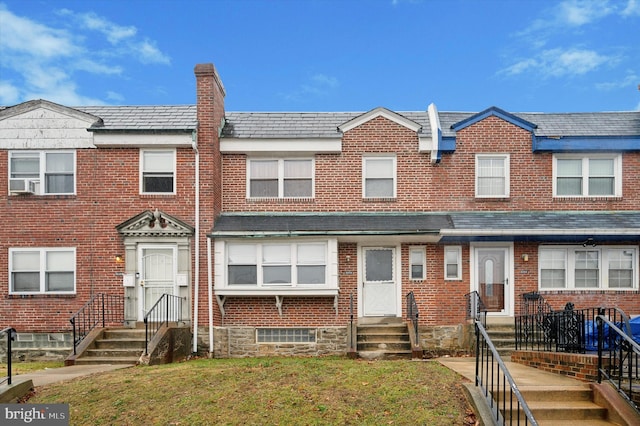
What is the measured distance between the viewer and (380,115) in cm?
1602

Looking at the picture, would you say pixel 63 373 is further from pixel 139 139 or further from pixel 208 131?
pixel 208 131

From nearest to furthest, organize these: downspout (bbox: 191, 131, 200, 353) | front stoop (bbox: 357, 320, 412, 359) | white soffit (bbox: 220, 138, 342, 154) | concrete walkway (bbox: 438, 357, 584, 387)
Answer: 1. concrete walkway (bbox: 438, 357, 584, 387)
2. front stoop (bbox: 357, 320, 412, 359)
3. downspout (bbox: 191, 131, 200, 353)
4. white soffit (bbox: 220, 138, 342, 154)

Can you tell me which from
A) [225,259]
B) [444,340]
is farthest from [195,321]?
[444,340]

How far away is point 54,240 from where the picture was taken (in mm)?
15297

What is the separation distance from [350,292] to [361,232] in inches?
73.7

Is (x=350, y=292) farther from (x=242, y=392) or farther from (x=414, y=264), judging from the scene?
(x=242, y=392)

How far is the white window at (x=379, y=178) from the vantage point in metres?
16.1

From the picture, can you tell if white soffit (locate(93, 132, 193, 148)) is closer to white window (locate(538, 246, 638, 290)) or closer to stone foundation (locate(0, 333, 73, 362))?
stone foundation (locate(0, 333, 73, 362))

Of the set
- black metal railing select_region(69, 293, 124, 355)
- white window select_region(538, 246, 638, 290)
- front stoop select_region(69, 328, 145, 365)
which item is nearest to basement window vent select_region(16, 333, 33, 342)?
black metal railing select_region(69, 293, 124, 355)

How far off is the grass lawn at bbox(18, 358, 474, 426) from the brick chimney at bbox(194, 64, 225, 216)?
624 cm

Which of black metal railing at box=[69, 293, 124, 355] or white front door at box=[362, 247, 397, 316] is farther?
white front door at box=[362, 247, 397, 316]

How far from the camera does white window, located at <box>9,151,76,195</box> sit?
15414 mm

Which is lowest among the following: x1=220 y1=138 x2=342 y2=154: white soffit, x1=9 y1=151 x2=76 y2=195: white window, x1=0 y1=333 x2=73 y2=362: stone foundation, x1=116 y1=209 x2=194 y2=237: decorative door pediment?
x1=0 y1=333 x2=73 y2=362: stone foundation

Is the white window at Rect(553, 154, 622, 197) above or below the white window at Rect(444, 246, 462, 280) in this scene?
above
